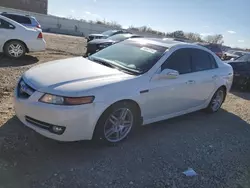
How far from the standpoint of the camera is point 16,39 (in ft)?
31.6

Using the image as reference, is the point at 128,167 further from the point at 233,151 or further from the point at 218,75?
the point at 218,75

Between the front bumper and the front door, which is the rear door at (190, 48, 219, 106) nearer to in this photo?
the front door

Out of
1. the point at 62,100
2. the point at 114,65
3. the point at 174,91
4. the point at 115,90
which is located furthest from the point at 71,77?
the point at 174,91

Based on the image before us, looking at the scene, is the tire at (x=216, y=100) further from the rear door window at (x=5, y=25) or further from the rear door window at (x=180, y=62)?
the rear door window at (x=5, y=25)

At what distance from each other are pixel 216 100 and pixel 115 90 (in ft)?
11.4

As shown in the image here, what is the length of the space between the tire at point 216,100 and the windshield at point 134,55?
212 cm

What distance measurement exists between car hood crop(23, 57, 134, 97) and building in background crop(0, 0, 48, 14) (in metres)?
60.7

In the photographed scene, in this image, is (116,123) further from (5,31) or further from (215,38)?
(215,38)

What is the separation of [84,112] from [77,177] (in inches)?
31.9

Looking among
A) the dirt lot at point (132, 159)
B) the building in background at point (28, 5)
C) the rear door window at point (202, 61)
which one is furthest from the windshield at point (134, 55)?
the building in background at point (28, 5)

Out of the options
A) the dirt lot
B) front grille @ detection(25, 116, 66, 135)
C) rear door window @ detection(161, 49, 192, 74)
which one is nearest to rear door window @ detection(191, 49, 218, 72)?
rear door window @ detection(161, 49, 192, 74)

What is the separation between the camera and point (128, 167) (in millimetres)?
3623

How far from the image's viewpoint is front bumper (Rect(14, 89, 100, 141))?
11.2ft

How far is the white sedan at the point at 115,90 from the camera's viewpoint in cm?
348
